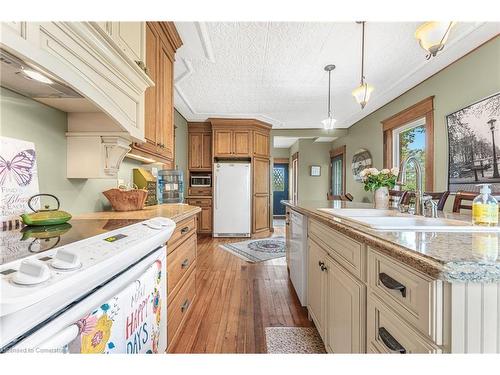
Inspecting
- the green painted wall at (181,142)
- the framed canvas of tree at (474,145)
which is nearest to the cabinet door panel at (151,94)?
the green painted wall at (181,142)

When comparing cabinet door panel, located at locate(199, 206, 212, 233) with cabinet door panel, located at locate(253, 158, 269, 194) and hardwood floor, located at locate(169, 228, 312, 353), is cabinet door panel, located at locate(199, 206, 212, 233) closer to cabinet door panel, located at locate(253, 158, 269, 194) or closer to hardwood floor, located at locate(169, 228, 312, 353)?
cabinet door panel, located at locate(253, 158, 269, 194)

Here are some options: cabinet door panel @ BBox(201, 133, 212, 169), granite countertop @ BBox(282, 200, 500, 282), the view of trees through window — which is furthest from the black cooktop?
cabinet door panel @ BBox(201, 133, 212, 169)

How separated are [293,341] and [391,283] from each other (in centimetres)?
117

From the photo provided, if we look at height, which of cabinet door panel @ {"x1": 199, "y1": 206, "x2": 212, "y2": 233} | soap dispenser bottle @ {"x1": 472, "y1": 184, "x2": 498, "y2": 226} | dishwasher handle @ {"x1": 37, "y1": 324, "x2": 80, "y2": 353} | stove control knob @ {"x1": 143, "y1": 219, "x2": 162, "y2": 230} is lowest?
cabinet door panel @ {"x1": 199, "y1": 206, "x2": 212, "y2": 233}

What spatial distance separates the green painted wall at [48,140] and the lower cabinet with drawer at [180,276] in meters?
0.66

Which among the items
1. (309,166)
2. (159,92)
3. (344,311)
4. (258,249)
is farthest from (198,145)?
(344,311)

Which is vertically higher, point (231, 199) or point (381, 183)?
point (381, 183)

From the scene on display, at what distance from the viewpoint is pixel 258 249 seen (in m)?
3.85

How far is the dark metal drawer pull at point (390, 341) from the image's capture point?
654mm

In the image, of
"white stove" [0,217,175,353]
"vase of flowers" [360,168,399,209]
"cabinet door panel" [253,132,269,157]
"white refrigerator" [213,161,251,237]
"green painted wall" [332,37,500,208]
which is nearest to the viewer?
"white stove" [0,217,175,353]

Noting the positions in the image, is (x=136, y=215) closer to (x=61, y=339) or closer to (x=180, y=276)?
(x=180, y=276)

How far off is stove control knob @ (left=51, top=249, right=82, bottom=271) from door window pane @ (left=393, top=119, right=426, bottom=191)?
3.58m

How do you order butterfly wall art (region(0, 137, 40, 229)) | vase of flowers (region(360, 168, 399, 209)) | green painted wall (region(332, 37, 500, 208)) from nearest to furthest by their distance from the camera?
butterfly wall art (region(0, 137, 40, 229)) < vase of flowers (region(360, 168, 399, 209)) < green painted wall (region(332, 37, 500, 208))

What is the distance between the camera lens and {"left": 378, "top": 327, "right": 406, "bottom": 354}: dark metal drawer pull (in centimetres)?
65
